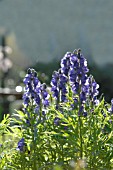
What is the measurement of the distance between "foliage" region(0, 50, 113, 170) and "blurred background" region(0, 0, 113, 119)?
51.2ft

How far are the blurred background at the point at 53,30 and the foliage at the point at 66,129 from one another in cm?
1562

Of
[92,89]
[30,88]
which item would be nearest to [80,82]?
[92,89]

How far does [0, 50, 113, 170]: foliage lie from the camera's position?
3.48 meters

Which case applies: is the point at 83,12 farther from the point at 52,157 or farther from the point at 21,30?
the point at 52,157

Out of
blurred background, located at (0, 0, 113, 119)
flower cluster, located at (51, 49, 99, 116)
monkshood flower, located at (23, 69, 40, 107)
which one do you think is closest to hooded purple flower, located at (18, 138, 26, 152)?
monkshood flower, located at (23, 69, 40, 107)

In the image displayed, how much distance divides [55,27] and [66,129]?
17.7 meters

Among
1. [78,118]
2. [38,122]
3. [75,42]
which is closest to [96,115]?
[78,118]

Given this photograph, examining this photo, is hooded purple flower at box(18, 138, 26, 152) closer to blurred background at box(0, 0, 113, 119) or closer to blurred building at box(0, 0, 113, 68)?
blurred background at box(0, 0, 113, 119)

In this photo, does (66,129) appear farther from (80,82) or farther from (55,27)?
(55,27)

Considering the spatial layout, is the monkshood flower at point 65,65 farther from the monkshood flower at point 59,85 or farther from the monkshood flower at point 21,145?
the monkshood flower at point 21,145

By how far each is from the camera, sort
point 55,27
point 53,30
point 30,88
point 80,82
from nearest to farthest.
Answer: point 80,82 → point 30,88 → point 53,30 → point 55,27

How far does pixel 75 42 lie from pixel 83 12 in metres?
1.40

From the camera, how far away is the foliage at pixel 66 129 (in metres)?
3.48

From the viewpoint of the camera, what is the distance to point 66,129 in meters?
3.69
